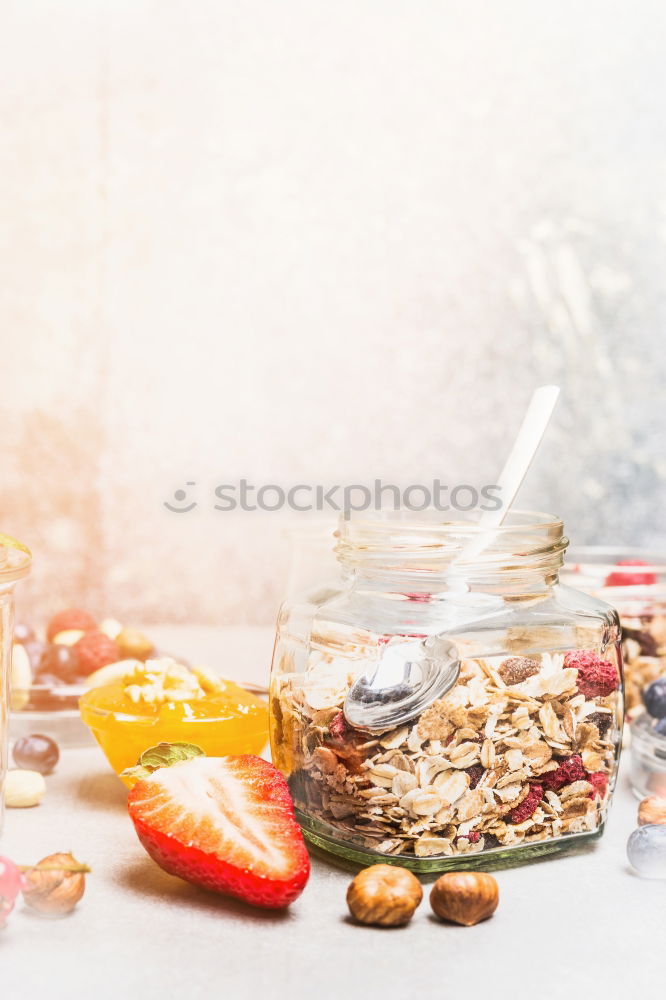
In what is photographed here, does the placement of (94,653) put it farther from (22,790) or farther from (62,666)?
(22,790)

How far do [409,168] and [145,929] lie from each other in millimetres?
1037

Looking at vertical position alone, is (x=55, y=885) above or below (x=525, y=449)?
below

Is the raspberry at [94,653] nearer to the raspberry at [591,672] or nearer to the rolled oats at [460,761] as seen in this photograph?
the rolled oats at [460,761]

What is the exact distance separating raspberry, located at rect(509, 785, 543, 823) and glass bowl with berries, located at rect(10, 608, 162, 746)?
16.5 inches

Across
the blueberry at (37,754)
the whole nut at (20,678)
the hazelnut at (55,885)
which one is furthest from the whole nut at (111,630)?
the hazelnut at (55,885)

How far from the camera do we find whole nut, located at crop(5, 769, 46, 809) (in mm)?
813

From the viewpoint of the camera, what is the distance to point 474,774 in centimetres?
66

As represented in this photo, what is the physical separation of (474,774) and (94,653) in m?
0.48

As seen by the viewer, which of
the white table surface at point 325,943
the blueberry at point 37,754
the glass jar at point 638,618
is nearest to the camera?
the white table surface at point 325,943

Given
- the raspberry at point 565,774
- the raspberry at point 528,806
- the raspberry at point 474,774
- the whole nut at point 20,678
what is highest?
the raspberry at point 474,774

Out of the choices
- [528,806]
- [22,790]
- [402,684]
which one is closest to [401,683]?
[402,684]

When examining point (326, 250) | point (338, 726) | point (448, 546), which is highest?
point (326, 250)

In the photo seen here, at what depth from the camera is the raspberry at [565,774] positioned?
688mm

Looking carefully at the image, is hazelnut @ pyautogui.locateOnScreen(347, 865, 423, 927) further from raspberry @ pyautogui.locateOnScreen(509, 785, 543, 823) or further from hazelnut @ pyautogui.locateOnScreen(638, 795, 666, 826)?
hazelnut @ pyautogui.locateOnScreen(638, 795, 666, 826)
